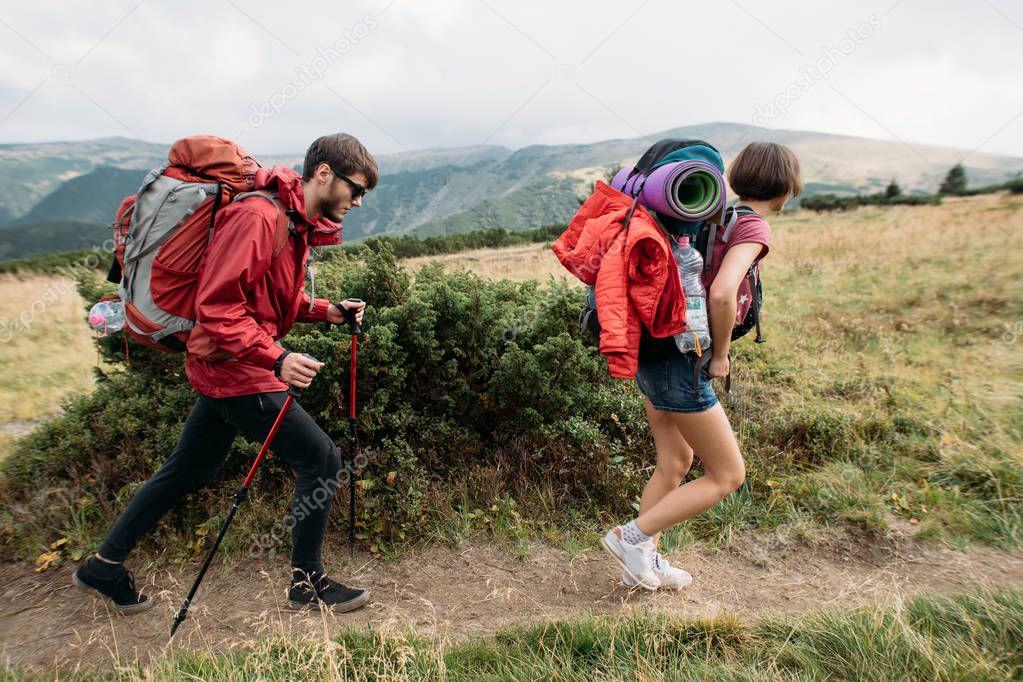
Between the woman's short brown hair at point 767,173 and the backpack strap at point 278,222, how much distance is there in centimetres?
210

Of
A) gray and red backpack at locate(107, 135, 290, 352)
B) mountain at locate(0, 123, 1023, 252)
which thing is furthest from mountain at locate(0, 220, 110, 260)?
gray and red backpack at locate(107, 135, 290, 352)

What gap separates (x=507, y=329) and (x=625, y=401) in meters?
1.24

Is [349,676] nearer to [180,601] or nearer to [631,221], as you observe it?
[180,601]

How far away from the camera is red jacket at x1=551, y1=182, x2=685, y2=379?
240cm

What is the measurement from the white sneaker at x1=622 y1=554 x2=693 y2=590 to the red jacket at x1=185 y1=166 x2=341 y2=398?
2.16 meters

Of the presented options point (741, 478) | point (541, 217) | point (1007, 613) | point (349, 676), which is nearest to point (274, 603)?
point (349, 676)

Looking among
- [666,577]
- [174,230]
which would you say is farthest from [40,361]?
[666,577]

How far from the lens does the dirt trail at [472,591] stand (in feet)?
10.1

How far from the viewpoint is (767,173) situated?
8.82 ft

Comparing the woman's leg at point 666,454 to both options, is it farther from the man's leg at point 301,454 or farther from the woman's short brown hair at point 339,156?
the woman's short brown hair at point 339,156

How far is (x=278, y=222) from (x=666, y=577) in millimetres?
2742

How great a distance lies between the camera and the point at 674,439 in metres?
3.13

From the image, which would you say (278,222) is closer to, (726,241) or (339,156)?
(339,156)

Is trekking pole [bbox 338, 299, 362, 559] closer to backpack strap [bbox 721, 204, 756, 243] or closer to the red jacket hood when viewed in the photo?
the red jacket hood
